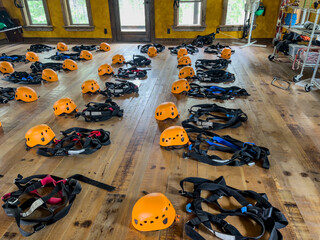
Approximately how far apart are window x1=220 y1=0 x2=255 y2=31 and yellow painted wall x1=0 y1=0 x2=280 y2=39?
16 centimetres

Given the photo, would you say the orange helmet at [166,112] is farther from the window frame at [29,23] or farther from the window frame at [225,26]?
the window frame at [29,23]

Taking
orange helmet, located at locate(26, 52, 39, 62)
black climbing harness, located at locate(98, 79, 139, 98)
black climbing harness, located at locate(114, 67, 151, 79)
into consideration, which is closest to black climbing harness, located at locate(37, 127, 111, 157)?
black climbing harness, located at locate(98, 79, 139, 98)

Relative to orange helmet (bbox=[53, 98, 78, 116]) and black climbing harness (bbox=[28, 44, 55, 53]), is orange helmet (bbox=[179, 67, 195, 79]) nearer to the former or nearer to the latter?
orange helmet (bbox=[53, 98, 78, 116])

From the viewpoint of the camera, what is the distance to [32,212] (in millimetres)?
1874

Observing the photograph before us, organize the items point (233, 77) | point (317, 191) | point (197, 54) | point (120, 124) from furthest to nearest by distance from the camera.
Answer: point (197, 54)
point (233, 77)
point (120, 124)
point (317, 191)

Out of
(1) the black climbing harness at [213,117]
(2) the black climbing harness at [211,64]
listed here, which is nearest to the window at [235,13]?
(2) the black climbing harness at [211,64]

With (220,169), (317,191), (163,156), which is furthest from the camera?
(163,156)

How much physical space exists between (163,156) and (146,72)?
2.93 metres

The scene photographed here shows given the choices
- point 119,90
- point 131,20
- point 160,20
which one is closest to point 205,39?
point 160,20

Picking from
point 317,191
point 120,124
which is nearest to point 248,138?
point 317,191

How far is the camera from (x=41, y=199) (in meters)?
1.86

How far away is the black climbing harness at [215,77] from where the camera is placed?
4.50 m

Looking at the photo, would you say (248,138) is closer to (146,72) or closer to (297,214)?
(297,214)

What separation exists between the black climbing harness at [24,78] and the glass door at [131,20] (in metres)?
4.15
